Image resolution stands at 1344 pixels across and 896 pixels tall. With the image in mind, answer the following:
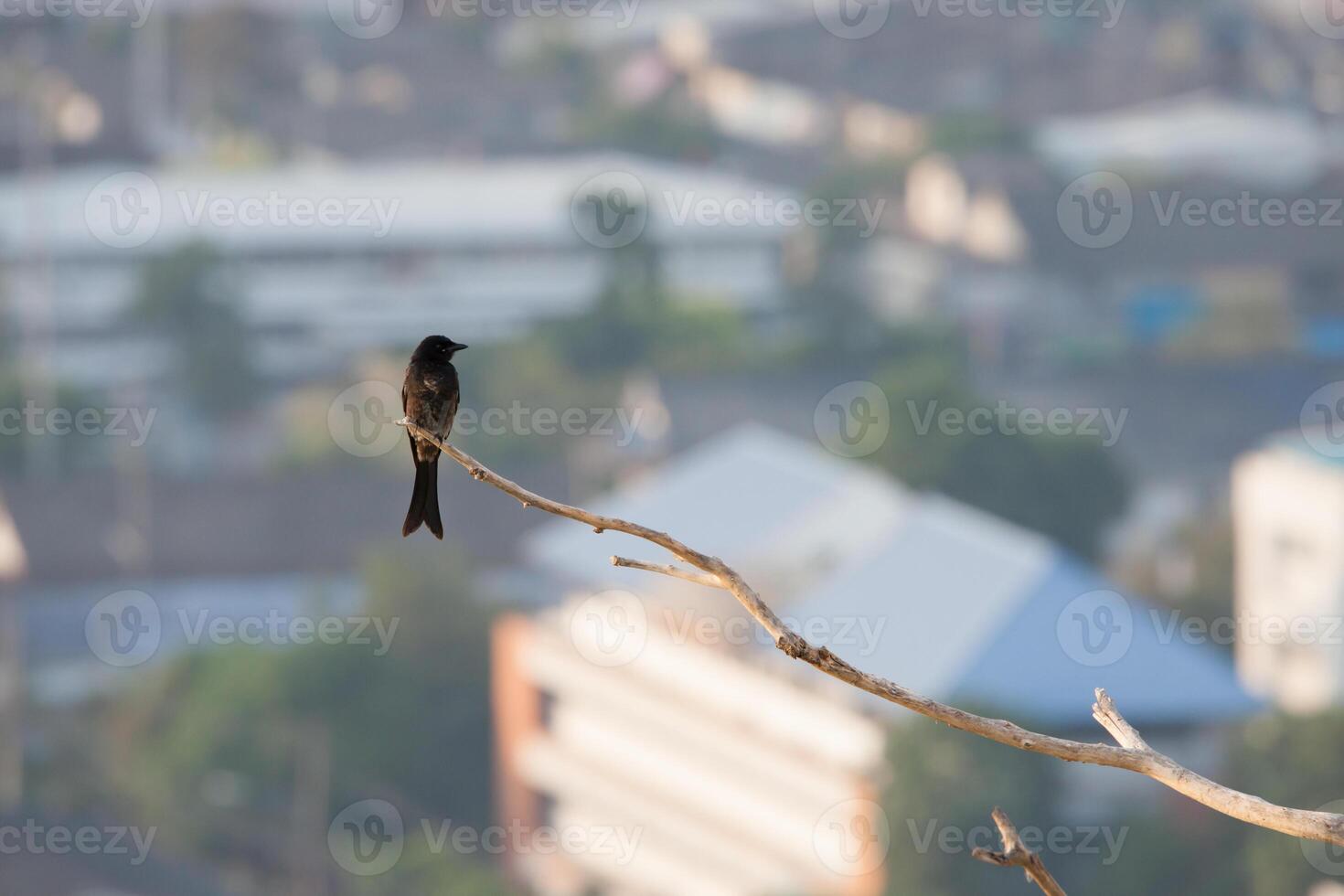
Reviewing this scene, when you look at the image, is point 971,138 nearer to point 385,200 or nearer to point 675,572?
point 385,200

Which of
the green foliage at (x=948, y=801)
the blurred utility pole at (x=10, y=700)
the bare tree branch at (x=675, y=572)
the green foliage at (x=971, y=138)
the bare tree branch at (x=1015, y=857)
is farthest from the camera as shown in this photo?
the green foliage at (x=971, y=138)

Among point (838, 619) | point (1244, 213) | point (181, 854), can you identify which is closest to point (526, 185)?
point (1244, 213)

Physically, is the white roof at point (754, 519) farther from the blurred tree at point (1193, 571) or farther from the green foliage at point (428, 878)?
the blurred tree at point (1193, 571)

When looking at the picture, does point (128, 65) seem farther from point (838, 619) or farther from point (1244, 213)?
point (838, 619)

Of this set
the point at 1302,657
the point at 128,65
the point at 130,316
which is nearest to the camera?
the point at 1302,657

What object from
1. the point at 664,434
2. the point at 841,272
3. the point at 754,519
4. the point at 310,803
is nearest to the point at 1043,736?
the point at 754,519

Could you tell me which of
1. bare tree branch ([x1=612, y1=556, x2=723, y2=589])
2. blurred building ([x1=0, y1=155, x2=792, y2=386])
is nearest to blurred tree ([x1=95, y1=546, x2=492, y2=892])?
blurred building ([x1=0, y1=155, x2=792, y2=386])

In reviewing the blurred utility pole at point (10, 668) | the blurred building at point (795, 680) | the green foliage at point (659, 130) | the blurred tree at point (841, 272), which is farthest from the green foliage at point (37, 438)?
the blurred building at point (795, 680)
